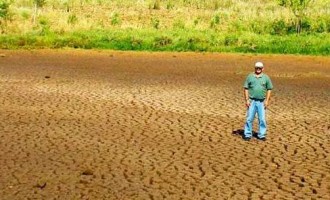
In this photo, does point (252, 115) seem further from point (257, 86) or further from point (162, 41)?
point (162, 41)

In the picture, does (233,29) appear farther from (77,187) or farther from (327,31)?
(77,187)

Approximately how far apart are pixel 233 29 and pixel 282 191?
25.3 metres

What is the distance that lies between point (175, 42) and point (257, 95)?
18.3 m

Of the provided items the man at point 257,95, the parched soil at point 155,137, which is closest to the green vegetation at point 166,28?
the parched soil at point 155,137

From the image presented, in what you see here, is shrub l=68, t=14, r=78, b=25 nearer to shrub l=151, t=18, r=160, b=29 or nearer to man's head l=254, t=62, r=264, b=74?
shrub l=151, t=18, r=160, b=29

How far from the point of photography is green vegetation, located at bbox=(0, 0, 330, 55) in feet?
92.6

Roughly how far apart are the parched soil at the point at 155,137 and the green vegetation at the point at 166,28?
26.2ft

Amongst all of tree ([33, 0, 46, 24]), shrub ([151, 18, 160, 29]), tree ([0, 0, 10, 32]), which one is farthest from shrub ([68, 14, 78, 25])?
shrub ([151, 18, 160, 29])

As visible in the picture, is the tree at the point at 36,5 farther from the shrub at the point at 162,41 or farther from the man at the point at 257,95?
the man at the point at 257,95

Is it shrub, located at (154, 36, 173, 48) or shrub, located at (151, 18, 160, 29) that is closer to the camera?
shrub, located at (154, 36, 173, 48)

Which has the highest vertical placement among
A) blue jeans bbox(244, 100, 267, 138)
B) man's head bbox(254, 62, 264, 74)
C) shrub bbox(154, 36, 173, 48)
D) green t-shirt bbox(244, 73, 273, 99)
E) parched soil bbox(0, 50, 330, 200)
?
man's head bbox(254, 62, 264, 74)

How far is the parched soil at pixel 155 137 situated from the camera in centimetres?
824

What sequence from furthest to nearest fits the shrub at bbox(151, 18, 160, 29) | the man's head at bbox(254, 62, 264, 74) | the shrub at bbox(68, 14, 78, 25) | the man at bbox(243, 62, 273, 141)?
1. the shrub at bbox(151, 18, 160, 29)
2. the shrub at bbox(68, 14, 78, 25)
3. the man at bbox(243, 62, 273, 141)
4. the man's head at bbox(254, 62, 264, 74)

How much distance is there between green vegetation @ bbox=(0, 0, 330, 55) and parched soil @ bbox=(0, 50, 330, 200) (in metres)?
7.98
